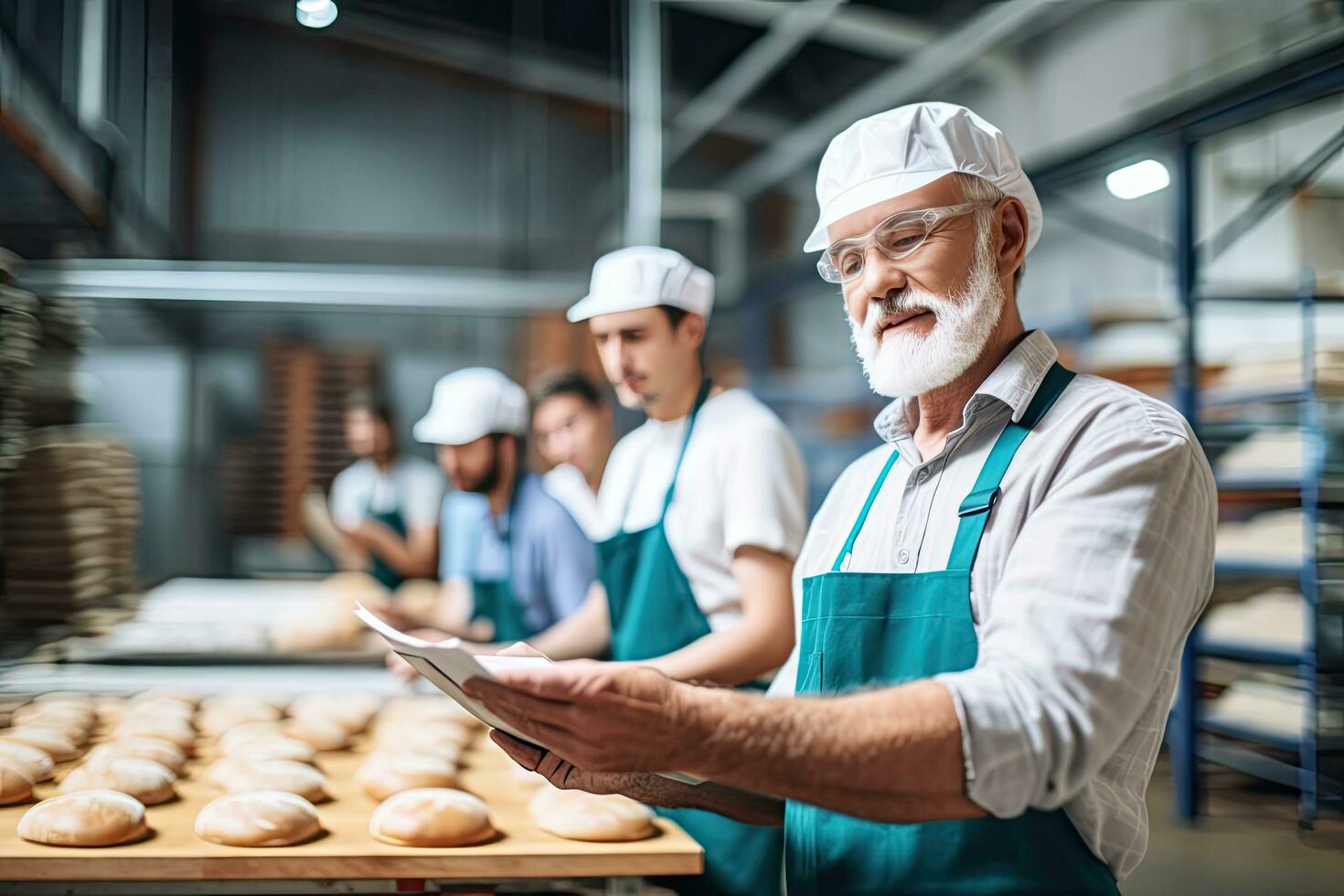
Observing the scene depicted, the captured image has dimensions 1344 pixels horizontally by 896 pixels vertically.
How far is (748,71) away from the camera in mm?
7109

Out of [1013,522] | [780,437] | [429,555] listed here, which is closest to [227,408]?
[429,555]

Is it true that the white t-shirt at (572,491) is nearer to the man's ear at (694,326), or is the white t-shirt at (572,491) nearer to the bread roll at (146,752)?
the man's ear at (694,326)

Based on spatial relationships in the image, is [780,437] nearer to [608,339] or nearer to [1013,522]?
[608,339]

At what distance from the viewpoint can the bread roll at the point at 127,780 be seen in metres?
1.67

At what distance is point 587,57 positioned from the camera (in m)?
3.93

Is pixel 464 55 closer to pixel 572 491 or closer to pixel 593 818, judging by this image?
pixel 572 491

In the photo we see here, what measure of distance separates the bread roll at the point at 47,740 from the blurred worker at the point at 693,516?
101 cm

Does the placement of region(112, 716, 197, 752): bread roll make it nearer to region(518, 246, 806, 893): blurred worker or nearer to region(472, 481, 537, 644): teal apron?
region(518, 246, 806, 893): blurred worker

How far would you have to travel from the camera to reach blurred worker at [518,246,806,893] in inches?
72.1

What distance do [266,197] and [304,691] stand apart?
5.26 feet

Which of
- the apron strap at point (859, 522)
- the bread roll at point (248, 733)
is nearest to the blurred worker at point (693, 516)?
the apron strap at point (859, 522)

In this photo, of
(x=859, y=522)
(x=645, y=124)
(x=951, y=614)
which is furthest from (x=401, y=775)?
(x=645, y=124)

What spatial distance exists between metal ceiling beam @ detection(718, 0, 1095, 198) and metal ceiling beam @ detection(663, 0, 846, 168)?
1.72 feet

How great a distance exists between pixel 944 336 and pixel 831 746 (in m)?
0.53
